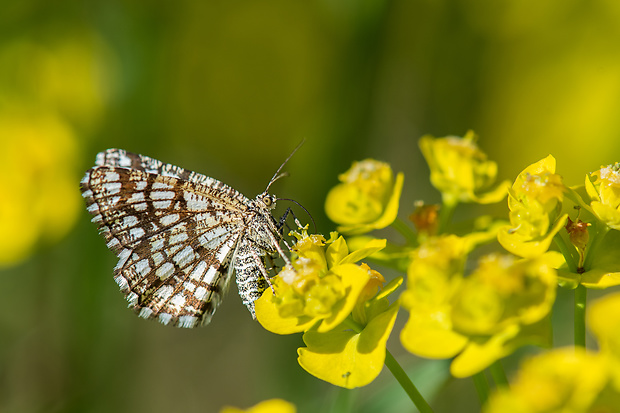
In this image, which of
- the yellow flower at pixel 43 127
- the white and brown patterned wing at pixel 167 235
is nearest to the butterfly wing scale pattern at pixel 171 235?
the white and brown patterned wing at pixel 167 235

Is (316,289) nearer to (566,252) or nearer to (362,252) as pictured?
(362,252)

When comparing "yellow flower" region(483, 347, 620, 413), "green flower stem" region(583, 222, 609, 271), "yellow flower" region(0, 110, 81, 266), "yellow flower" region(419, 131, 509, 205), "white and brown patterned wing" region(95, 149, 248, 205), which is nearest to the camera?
"yellow flower" region(483, 347, 620, 413)

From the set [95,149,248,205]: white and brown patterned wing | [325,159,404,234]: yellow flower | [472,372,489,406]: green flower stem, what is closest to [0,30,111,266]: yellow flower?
[95,149,248,205]: white and brown patterned wing

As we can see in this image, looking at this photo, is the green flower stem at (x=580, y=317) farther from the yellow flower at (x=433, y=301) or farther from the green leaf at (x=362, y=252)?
the green leaf at (x=362, y=252)

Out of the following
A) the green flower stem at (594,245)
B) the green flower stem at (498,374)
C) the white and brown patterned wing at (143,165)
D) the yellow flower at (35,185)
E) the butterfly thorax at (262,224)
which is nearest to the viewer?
the green flower stem at (498,374)

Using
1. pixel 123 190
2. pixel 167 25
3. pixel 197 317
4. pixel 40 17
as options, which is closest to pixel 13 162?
pixel 40 17

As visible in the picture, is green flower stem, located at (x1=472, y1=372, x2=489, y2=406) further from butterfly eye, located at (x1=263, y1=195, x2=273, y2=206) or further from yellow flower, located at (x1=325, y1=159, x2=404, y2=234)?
butterfly eye, located at (x1=263, y1=195, x2=273, y2=206)
